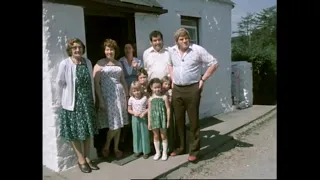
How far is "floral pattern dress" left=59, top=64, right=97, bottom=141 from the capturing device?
97cm

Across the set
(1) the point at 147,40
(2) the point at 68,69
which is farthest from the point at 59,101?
(1) the point at 147,40

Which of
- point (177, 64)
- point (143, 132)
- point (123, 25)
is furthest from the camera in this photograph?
point (123, 25)

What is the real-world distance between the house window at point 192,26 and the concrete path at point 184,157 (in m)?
0.25

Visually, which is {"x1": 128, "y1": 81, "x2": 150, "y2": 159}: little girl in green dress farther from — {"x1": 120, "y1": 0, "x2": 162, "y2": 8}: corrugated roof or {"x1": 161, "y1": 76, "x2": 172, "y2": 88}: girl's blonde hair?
{"x1": 120, "y1": 0, "x2": 162, "y2": 8}: corrugated roof

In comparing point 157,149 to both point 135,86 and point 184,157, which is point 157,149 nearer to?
point 184,157

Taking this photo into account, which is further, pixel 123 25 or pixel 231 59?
pixel 123 25

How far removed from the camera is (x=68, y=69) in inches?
37.2

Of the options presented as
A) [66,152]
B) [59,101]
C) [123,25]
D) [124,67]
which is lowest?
[66,152]

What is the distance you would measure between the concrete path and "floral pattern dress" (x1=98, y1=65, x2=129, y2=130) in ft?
0.45

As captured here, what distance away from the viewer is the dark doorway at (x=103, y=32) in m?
1.01

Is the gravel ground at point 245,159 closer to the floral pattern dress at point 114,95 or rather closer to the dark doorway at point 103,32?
the floral pattern dress at point 114,95

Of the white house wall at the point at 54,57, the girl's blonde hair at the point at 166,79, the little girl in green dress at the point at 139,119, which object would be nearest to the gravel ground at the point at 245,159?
the little girl in green dress at the point at 139,119
